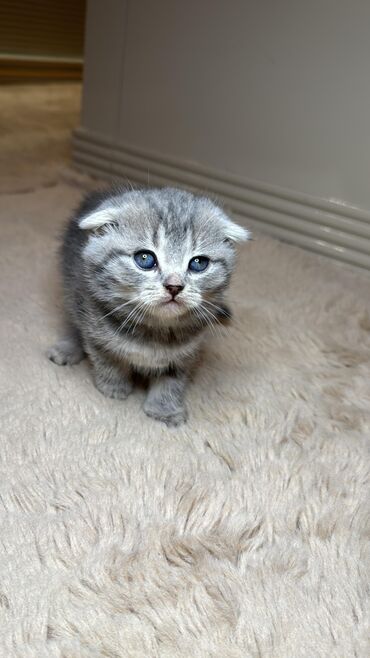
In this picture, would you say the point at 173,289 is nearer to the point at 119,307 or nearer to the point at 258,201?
the point at 119,307

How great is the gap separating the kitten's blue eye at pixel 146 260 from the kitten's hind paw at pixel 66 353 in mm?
292

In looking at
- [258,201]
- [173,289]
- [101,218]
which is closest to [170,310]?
[173,289]

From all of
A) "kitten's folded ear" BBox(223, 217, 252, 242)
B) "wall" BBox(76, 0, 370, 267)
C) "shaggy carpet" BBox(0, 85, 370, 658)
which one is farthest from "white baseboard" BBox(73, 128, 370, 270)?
"kitten's folded ear" BBox(223, 217, 252, 242)

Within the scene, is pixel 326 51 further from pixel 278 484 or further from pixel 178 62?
pixel 278 484

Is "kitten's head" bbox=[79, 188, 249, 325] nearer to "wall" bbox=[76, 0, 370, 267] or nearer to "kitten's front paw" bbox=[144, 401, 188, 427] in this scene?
"kitten's front paw" bbox=[144, 401, 188, 427]

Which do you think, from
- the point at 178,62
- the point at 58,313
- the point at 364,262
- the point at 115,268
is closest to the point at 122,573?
the point at 115,268

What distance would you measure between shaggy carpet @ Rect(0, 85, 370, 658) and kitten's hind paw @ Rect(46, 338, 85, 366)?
16 millimetres

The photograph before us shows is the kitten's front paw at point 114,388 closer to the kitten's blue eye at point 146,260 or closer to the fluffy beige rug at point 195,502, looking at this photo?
the fluffy beige rug at point 195,502

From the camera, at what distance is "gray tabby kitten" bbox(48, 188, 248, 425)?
88 centimetres

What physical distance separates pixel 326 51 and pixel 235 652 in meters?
1.35

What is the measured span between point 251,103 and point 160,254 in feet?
3.13

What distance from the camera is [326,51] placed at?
1.50 meters

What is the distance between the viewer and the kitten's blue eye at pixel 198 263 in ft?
2.98

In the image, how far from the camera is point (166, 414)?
3.27ft
